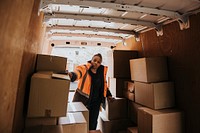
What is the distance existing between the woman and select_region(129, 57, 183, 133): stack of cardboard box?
28.9 inches

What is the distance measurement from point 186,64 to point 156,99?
1.88ft

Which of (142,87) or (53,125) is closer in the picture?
(53,125)

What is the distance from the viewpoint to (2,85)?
731mm

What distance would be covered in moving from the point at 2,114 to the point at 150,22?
2036 mm

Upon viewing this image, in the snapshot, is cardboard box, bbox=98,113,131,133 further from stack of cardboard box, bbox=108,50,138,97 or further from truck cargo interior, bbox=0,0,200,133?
stack of cardboard box, bbox=108,50,138,97

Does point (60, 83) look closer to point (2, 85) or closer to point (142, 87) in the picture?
point (2, 85)

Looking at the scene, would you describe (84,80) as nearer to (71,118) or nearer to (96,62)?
(96,62)

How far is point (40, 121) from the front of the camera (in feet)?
4.47

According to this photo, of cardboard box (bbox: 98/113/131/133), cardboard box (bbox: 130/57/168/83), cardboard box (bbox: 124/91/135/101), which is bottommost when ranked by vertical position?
cardboard box (bbox: 98/113/131/133)

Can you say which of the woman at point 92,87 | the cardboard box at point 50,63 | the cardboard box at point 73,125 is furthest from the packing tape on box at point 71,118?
the woman at point 92,87

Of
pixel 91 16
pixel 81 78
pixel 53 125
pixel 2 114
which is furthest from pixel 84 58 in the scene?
pixel 2 114

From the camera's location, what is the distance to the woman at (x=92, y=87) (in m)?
2.54

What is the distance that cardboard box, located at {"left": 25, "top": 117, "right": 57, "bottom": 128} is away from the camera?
4.38 ft

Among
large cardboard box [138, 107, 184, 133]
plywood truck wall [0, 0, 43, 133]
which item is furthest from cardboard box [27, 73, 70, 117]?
large cardboard box [138, 107, 184, 133]
